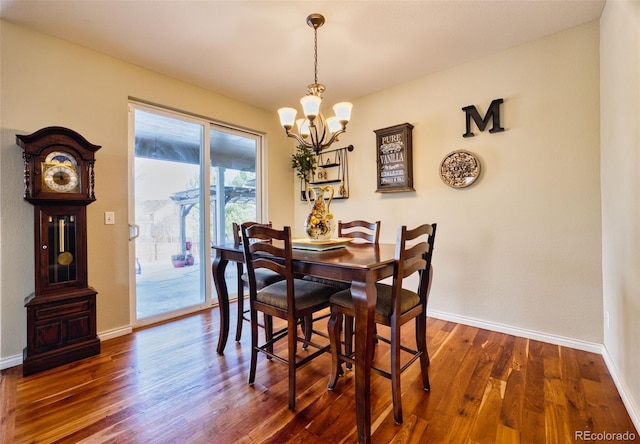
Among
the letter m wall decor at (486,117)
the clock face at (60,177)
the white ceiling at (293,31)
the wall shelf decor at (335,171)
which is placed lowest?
the clock face at (60,177)

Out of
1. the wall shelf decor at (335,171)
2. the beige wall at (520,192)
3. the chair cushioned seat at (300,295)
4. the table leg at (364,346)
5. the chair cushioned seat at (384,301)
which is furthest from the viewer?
the wall shelf decor at (335,171)

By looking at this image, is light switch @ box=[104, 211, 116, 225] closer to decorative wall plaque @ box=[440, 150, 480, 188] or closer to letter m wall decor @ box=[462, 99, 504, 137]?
decorative wall plaque @ box=[440, 150, 480, 188]

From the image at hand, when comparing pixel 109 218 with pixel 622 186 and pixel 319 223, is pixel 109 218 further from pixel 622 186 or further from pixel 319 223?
pixel 622 186

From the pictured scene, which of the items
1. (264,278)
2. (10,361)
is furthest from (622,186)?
(10,361)

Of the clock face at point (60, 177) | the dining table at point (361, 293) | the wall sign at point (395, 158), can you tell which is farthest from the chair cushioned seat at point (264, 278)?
the wall sign at point (395, 158)

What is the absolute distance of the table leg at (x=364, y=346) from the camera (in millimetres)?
1383

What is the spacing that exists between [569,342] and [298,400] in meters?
2.20

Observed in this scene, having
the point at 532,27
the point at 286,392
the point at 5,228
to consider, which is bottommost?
the point at 286,392

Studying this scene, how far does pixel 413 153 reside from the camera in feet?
10.3

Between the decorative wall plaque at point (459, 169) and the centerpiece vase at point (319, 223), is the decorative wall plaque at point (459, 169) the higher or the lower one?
the higher one

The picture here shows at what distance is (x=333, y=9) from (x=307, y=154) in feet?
6.43

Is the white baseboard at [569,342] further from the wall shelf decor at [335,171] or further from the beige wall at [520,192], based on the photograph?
the wall shelf decor at [335,171]

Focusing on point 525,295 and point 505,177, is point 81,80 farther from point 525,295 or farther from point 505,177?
point 525,295

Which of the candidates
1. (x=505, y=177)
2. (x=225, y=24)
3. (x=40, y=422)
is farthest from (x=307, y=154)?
(x=40, y=422)
